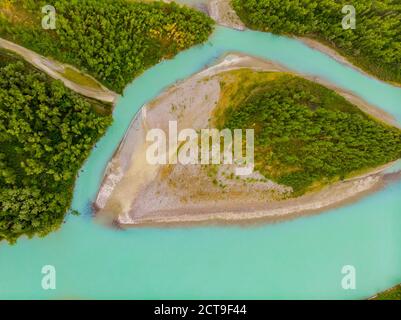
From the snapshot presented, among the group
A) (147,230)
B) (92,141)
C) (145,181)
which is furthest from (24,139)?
(147,230)

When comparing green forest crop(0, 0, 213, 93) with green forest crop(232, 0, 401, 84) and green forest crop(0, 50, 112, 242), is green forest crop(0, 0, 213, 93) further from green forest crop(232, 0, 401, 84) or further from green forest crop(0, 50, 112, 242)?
green forest crop(232, 0, 401, 84)

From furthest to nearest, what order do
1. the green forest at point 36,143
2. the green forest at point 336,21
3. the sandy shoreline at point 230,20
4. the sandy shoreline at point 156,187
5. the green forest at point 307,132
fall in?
the sandy shoreline at point 230,20, the sandy shoreline at point 156,187, the green forest at point 336,21, the green forest at point 307,132, the green forest at point 36,143

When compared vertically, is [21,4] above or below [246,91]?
above

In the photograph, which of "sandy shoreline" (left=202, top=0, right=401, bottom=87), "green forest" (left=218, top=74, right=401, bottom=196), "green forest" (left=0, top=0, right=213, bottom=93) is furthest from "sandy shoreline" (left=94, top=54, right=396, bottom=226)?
"green forest" (left=0, top=0, right=213, bottom=93)

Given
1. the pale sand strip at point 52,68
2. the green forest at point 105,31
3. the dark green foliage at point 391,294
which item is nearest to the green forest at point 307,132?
the green forest at point 105,31

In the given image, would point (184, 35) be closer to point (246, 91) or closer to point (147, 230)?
point (246, 91)

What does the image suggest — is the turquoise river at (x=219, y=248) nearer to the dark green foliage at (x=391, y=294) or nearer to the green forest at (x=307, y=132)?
the dark green foliage at (x=391, y=294)
